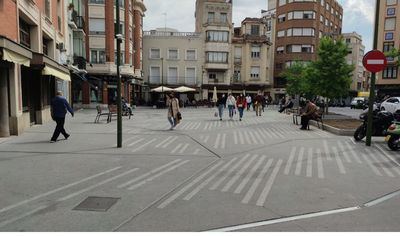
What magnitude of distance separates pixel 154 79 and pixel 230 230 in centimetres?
4706

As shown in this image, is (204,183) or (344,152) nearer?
(204,183)

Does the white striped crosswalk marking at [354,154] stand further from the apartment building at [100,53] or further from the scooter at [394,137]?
the apartment building at [100,53]

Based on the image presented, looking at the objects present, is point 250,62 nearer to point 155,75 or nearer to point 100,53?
point 155,75

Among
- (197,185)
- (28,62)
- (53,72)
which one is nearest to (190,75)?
(53,72)

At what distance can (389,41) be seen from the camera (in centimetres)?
5203

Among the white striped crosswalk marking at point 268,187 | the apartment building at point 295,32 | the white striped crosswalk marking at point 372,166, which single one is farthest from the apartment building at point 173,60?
the white striped crosswalk marking at point 268,187

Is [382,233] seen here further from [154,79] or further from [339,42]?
[154,79]

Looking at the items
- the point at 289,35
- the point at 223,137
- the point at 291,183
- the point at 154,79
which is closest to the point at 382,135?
the point at 223,137

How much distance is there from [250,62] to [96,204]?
165 ft

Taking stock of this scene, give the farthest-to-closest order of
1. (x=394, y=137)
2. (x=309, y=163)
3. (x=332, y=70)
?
(x=332, y=70) < (x=394, y=137) < (x=309, y=163)

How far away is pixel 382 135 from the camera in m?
12.1

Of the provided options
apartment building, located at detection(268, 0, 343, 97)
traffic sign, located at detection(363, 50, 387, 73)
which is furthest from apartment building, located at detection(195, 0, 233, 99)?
traffic sign, located at detection(363, 50, 387, 73)

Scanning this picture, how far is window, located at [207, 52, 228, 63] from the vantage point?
5056cm

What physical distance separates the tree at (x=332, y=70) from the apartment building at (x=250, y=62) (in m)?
30.5
